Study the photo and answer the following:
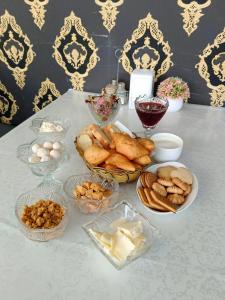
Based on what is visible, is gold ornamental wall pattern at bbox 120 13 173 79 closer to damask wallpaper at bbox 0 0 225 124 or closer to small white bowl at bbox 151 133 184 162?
damask wallpaper at bbox 0 0 225 124

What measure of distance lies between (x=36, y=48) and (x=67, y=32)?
0.55ft

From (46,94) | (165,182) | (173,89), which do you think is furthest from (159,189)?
(46,94)

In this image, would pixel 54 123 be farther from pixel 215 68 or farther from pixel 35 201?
pixel 215 68

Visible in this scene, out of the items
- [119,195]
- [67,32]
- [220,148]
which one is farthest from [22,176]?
[67,32]

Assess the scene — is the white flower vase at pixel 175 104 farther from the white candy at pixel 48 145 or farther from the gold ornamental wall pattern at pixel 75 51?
the white candy at pixel 48 145

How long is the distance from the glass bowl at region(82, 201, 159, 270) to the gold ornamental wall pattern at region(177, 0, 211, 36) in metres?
0.76

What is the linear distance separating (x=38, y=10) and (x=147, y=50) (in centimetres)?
47

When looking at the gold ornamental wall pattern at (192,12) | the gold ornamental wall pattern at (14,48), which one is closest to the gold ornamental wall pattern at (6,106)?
the gold ornamental wall pattern at (14,48)

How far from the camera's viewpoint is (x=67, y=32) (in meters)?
1.27

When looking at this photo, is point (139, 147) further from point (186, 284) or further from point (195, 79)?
point (195, 79)

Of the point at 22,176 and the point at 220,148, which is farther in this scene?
the point at 220,148

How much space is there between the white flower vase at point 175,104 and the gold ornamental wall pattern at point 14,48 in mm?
638

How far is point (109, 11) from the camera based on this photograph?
1182mm

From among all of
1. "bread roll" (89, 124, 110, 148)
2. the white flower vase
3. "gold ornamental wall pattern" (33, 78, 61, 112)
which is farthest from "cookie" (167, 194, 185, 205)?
"gold ornamental wall pattern" (33, 78, 61, 112)
